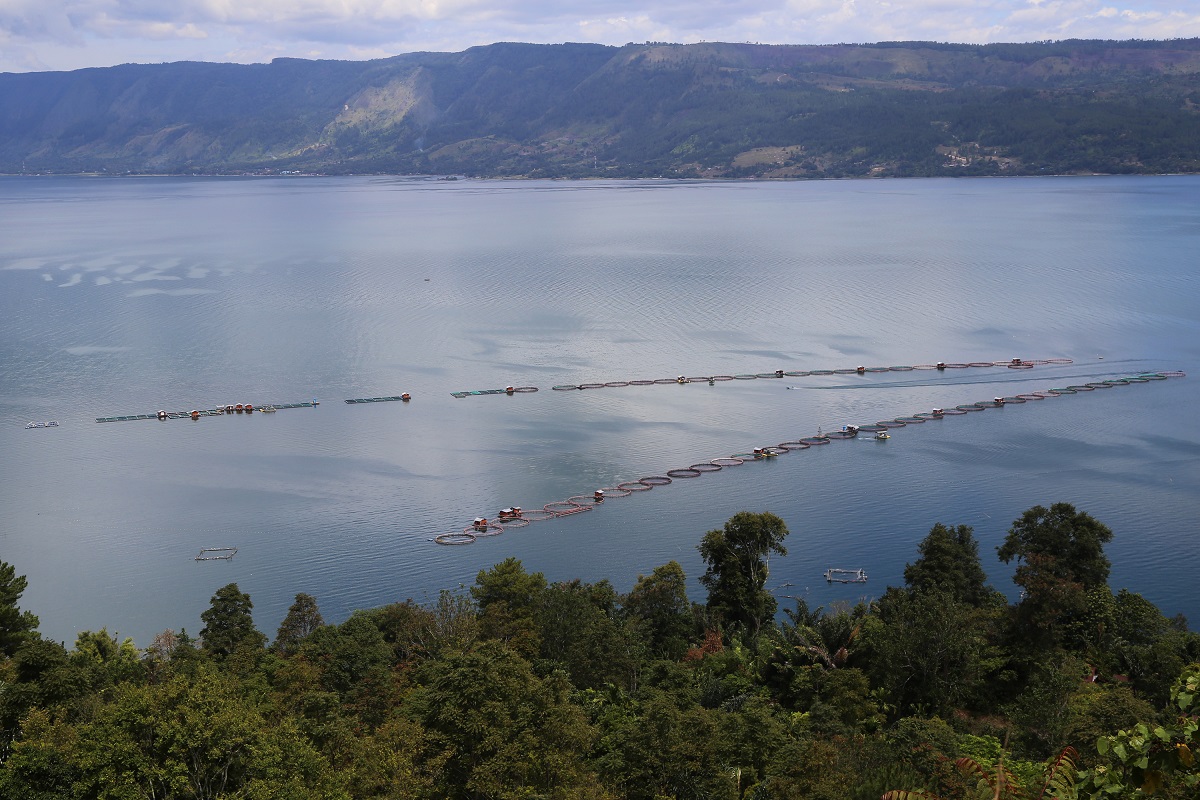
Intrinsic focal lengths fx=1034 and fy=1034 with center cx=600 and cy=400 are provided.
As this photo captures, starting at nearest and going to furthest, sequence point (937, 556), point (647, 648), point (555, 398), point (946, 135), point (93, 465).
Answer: point (647, 648)
point (937, 556)
point (93, 465)
point (555, 398)
point (946, 135)

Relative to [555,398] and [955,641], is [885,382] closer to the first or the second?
[555,398]

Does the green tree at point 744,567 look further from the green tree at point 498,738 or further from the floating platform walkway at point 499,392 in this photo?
the floating platform walkway at point 499,392

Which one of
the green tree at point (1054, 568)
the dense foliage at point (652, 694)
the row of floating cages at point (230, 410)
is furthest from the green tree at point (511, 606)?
the row of floating cages at point (230, 410)

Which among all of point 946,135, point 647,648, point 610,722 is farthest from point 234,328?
point 946,135

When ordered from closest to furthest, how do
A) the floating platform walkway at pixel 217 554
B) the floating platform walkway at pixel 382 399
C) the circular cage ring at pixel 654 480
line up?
the floating platform walkway at pixel 217 554
the circular cage ring at pixel 654 480
the floating platform walkway at pixel 382 399

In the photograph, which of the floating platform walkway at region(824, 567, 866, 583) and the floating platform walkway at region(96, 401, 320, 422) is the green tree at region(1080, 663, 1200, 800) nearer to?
the floating platform walkway at region(824, 567, 866, 583)
